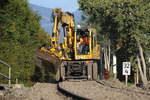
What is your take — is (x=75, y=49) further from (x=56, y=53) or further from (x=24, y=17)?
(x=24, y=17)

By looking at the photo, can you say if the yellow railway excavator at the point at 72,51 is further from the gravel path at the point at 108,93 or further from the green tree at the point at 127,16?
the green tree at the point at 127,16

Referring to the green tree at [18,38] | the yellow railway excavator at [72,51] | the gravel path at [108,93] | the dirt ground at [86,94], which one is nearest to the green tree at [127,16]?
the green tree at [18,38]

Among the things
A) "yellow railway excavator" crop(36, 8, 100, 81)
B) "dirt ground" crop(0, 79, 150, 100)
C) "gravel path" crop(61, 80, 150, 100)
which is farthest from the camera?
"yellow railway excavator" crop(36, 8, 100, 81)

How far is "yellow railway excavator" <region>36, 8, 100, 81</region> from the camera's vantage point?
32.4 metres

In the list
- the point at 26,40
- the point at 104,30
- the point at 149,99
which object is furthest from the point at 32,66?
the point at 104,30

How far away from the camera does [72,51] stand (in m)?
33.5

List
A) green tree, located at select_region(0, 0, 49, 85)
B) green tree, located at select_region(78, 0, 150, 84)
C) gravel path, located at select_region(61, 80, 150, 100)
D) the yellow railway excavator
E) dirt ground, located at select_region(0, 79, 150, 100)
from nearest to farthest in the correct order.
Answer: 1. gravel path, located at select_region(61, 80, 150, 100)
2. dirt ground, located at select_region(0, 79, 150, 100)
3. green tree, located at select_region(0, 0, 49, 85)
4. the yellow railway excavator
5. green tree, located at select_region(78, 0, 150, 84)

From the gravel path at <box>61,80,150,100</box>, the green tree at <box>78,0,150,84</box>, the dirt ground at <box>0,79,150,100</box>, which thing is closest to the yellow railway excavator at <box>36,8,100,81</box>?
the gravel path at <box>61,80,150,100</box>

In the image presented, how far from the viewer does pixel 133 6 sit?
56.0 m

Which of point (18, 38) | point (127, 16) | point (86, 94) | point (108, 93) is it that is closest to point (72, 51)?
point (18, 38)

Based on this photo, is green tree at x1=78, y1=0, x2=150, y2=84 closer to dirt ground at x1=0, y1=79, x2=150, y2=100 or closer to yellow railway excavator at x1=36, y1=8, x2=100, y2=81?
yellow railway excavator at x1=36, y1=8, x2=100, y2=81

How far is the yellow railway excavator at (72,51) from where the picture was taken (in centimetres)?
3238

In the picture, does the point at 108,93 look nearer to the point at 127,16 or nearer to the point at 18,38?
the point at 18,38

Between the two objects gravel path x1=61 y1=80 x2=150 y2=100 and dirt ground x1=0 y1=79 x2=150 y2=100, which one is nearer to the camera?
gravel path x1=61 y1=80 x2=150 y2=100
